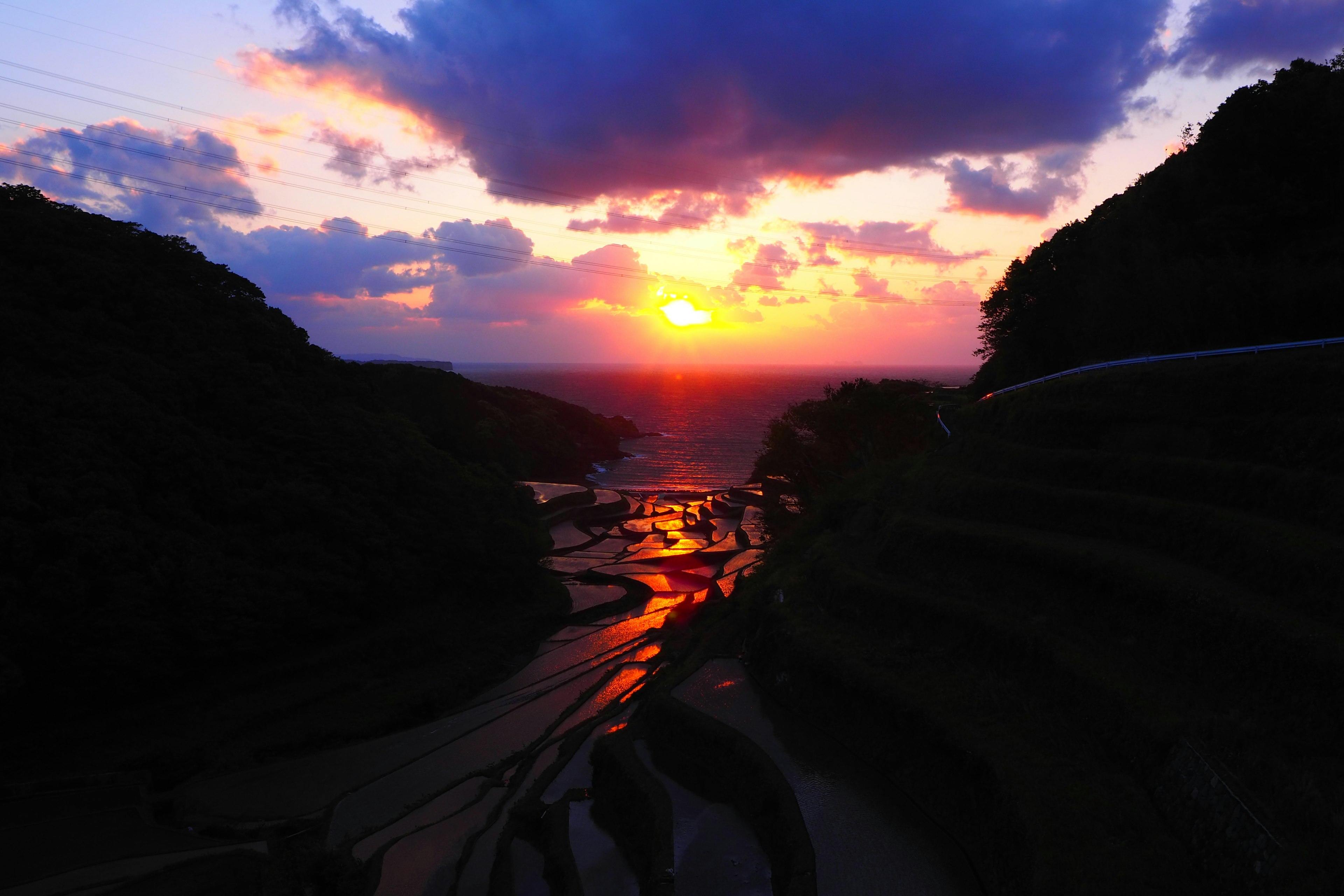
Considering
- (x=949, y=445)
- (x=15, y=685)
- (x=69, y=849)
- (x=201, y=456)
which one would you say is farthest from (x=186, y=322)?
(x=949, y=445)

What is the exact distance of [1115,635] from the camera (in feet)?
45.2

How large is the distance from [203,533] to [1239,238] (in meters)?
32.1

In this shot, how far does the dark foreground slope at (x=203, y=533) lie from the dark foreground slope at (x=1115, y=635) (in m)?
12.9

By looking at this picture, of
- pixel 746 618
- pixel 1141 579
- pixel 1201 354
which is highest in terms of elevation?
pixel 1201 354

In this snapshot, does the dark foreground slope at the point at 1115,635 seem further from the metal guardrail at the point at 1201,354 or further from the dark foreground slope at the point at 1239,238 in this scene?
the dark foreground slope at the point at 1239,238

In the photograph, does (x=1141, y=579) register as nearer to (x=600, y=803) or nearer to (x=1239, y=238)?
(x=600, y=803)

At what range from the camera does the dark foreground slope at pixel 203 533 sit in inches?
741

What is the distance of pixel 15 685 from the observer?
17156mm

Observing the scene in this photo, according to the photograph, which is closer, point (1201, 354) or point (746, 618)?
point (1201, 354)

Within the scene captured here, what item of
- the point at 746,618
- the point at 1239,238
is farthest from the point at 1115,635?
the point at 1239,238

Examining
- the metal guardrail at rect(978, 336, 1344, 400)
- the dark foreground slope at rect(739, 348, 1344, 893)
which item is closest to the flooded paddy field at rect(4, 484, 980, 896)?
the dark foreground slope at rect(739, 348, 1344, 893)

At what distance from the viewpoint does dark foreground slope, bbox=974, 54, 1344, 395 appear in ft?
64.0

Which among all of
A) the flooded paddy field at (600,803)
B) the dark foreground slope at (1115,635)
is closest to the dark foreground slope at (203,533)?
the flooded paddy field at (600,803)

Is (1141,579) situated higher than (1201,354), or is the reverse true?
(1201,354)
